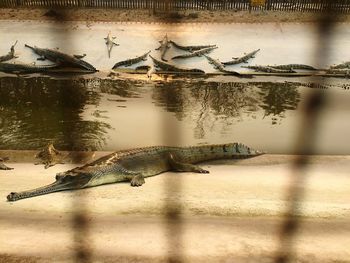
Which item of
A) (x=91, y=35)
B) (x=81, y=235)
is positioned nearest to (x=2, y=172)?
(x=81, y=235)

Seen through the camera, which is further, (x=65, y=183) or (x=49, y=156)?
(x=49, y=156)

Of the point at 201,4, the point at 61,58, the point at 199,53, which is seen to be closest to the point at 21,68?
the point at 61,58

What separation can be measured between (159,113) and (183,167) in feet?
7.58

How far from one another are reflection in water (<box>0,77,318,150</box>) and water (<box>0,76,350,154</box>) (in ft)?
0.04

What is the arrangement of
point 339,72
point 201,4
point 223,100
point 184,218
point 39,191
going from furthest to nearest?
point 201,4
point 339,72
point 223,100
point 39,191
point 184,218

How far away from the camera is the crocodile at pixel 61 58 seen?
31.4 feet

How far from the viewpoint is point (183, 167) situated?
477cm

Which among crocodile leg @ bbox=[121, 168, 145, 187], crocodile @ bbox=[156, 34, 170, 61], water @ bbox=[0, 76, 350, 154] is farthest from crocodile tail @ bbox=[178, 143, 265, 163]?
crocodile @ bbox=[156, 34, 170, 61]

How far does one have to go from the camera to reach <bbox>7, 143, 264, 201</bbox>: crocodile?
3.94m

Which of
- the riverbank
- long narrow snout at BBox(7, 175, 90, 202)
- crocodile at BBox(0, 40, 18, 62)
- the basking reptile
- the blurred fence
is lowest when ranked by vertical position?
the basking reptile

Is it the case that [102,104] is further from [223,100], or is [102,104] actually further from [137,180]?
[137,180]

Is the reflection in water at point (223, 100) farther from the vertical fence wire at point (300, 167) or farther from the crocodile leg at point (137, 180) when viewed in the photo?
the crocodile leg at point (137, 180)

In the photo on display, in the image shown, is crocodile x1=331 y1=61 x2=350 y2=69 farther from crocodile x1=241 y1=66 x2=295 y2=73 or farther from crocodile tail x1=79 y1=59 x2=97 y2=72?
crocodile tail x1=79 y1=59 x2=97 y2=72

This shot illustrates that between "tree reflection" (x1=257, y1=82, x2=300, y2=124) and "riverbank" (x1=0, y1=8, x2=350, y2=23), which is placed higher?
"riverbank" (x1=0, y1=8, x2=350, y2=23)
